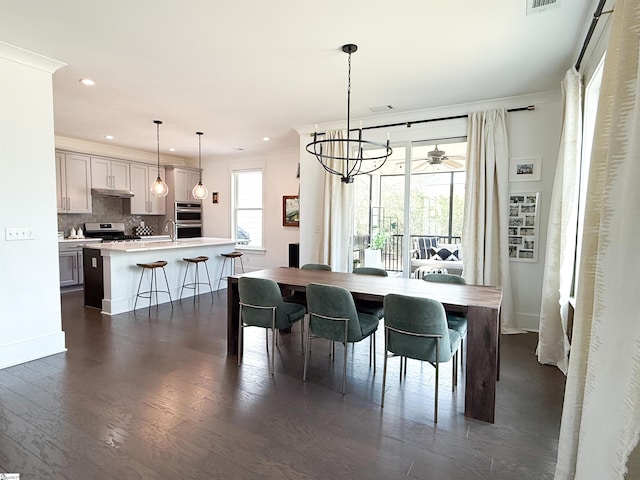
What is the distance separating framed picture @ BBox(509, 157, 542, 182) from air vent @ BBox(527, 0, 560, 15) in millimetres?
2117

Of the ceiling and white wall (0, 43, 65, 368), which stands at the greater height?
the ceiling

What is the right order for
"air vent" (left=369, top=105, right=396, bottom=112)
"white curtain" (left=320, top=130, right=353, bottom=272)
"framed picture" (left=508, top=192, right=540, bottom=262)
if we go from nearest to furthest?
"framed picture" (left=508, top=192, right=540, bottom=262) < "air vent" (left=369, top=105, right=396, bottom=112) < "white curtain" (left=320, top=130, right=353, bottom=272)

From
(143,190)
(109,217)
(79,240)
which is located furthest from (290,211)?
(79,240)

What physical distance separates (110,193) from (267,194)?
3119 millimetres

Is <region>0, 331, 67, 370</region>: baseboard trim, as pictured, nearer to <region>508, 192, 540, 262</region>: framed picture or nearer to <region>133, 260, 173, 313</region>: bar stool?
<region>133, 260, 173, 313</region>: bar stool

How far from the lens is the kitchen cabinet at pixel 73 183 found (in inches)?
256

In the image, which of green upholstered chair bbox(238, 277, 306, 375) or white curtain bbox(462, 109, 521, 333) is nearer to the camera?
green upholstered chair bbox(238, 277, 306, 375)

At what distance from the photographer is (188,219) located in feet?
28.6

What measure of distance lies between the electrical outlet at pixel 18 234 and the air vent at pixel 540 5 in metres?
4.48

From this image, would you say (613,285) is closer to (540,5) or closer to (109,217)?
(540,5)

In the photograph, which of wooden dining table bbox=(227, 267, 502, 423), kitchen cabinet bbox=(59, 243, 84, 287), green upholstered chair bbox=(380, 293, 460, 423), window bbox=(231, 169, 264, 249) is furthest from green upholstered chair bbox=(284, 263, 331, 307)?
kitchen cabinet bbox=(59, 243, 84, 287)

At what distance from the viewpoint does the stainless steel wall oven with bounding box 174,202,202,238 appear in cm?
841

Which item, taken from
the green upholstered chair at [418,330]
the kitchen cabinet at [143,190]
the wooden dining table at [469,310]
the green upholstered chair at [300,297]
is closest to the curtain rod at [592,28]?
the wooden dining table at [469,310]

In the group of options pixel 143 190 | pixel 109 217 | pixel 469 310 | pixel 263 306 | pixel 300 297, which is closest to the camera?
pixel 469 310
